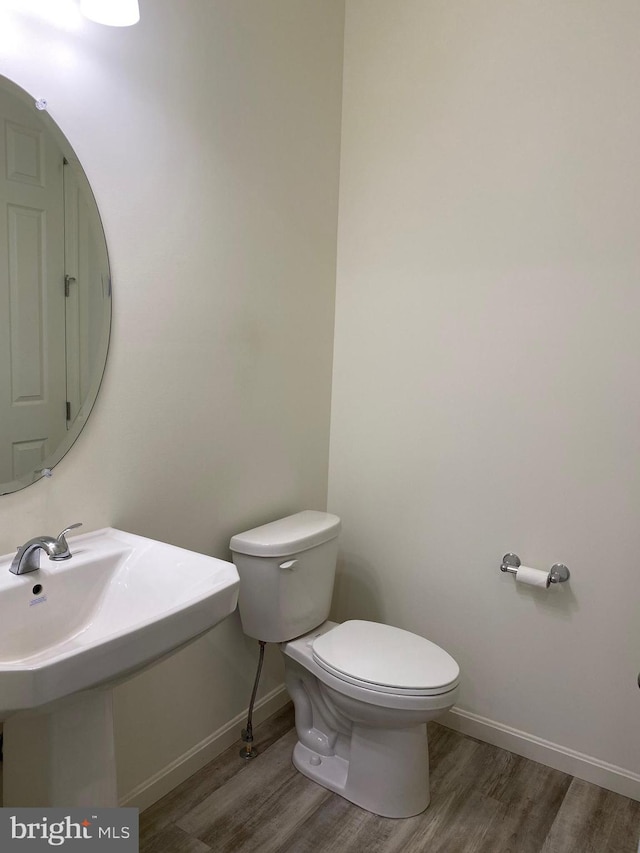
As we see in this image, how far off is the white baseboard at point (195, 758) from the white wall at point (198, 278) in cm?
3

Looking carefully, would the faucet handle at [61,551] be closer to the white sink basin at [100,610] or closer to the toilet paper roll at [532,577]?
the white sink basin at [100,610]

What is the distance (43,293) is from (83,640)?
779 millimetres

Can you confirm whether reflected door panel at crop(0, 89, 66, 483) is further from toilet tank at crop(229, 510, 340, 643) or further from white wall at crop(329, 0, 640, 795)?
white wall at crop(329, 0, 640, 795)

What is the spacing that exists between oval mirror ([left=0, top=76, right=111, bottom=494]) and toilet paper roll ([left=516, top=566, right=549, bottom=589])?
1.41 metres

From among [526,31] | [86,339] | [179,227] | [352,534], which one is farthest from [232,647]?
[526,31]

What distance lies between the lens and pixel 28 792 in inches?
49.1

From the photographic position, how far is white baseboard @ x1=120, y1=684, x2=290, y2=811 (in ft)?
5.96

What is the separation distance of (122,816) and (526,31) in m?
2.39

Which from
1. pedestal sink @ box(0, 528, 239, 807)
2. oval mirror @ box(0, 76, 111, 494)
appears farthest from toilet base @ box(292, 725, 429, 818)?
oval mirror @ box(0, 76, 111, 494)

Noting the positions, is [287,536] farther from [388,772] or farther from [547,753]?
[547,753]

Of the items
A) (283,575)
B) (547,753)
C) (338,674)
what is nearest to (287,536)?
(283,575)

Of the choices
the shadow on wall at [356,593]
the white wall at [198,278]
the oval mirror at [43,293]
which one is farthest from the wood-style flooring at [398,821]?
the oval mirror at [43,293]

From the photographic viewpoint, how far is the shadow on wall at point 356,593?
2482mm

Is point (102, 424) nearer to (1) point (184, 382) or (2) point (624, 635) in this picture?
(1) point (184, 382)
